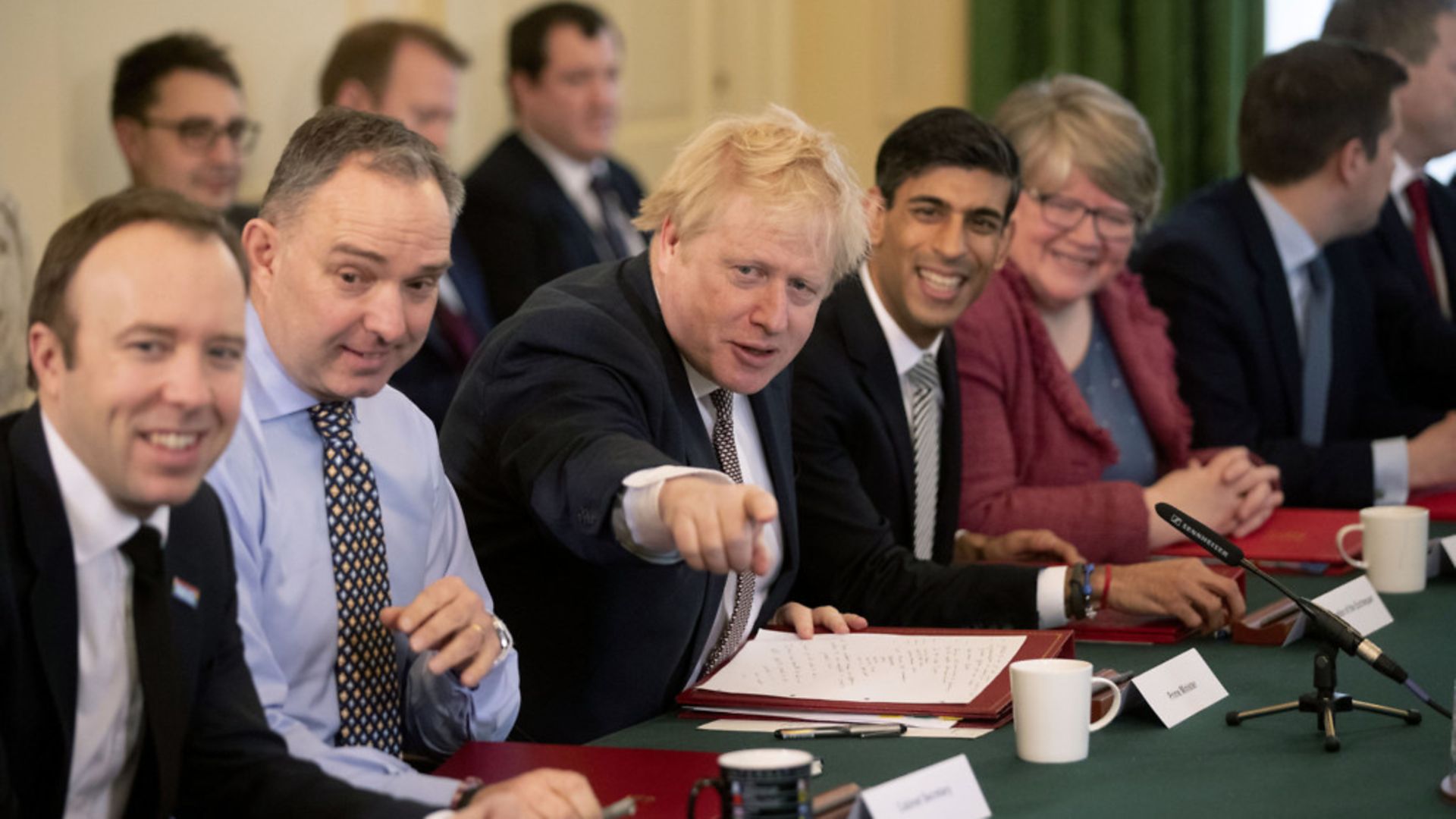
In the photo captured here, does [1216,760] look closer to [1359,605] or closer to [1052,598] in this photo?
[1052,598]

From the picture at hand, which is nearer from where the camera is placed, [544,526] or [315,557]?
[315,557]

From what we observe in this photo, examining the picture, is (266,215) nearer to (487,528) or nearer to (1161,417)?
(487,528)

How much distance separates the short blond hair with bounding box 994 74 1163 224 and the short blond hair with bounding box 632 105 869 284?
1.09 metres

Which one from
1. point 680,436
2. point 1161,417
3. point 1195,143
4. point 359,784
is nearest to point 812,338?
point 680,436

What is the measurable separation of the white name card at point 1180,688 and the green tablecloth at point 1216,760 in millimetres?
14

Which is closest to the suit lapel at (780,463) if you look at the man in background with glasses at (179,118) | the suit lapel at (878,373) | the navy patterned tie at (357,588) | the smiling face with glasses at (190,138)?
the suit lapel at (878,373)

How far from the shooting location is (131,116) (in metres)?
4.05

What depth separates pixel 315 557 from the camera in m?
1.85

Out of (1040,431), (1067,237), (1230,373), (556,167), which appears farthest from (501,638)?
(556,167)

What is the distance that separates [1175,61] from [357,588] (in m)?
4.16

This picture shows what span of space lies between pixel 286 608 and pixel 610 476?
1.23ft

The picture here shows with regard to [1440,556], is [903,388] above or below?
above

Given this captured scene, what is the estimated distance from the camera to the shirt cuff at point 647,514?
66.1 inches

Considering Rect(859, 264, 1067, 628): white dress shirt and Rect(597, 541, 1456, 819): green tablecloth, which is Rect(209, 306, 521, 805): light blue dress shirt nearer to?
Rect(597, 541, 1456, 819): green tablecloth
